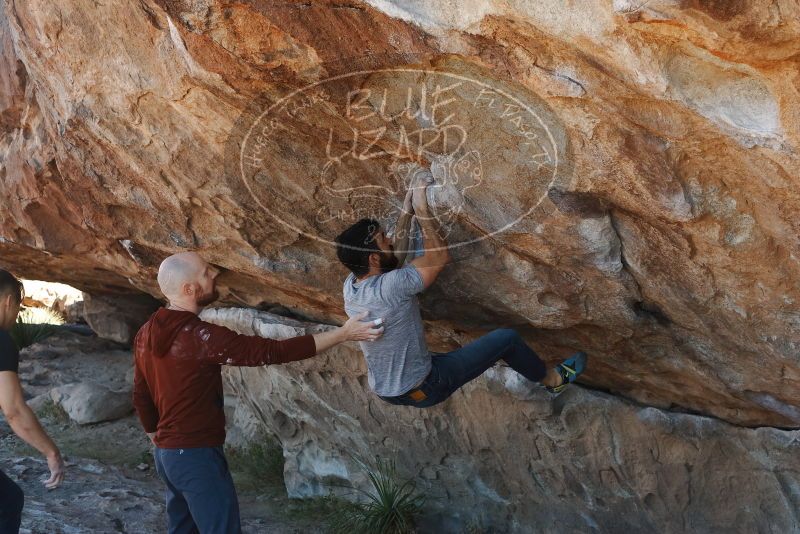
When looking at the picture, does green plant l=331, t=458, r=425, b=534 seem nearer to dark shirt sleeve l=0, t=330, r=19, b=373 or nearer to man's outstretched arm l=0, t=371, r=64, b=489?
man's outstretched arm l=0, t=371, r=64, b=489

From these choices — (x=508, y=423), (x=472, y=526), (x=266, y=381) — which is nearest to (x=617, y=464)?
(x=508, y=423)

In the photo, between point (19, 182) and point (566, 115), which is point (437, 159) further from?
point (19, 182)

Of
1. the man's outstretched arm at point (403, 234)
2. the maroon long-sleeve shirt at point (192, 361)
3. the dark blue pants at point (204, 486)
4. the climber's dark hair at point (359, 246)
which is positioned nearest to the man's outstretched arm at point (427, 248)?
the man's outstretched arm at point (403, 234)

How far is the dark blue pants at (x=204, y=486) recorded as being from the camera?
11.4 feet

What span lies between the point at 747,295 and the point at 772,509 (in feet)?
4.23

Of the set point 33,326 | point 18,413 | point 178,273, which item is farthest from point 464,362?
point 33,326

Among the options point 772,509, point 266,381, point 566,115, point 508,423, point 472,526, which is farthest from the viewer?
point 266,381

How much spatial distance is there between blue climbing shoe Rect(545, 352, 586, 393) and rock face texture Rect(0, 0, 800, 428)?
174 mm

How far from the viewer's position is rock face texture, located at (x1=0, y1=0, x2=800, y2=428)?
2.72m

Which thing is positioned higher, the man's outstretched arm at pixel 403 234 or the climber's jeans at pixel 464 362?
the man's outstretched arm at pixel 403 234

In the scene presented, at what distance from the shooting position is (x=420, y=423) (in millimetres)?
5301

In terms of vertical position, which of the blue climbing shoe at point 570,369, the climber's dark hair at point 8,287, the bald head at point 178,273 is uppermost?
the bald head at point 178,273

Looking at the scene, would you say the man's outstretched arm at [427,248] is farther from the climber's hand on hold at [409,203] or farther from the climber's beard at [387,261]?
the climber's beard at [387,261]

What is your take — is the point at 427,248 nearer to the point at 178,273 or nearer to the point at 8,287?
the point at 178,273
